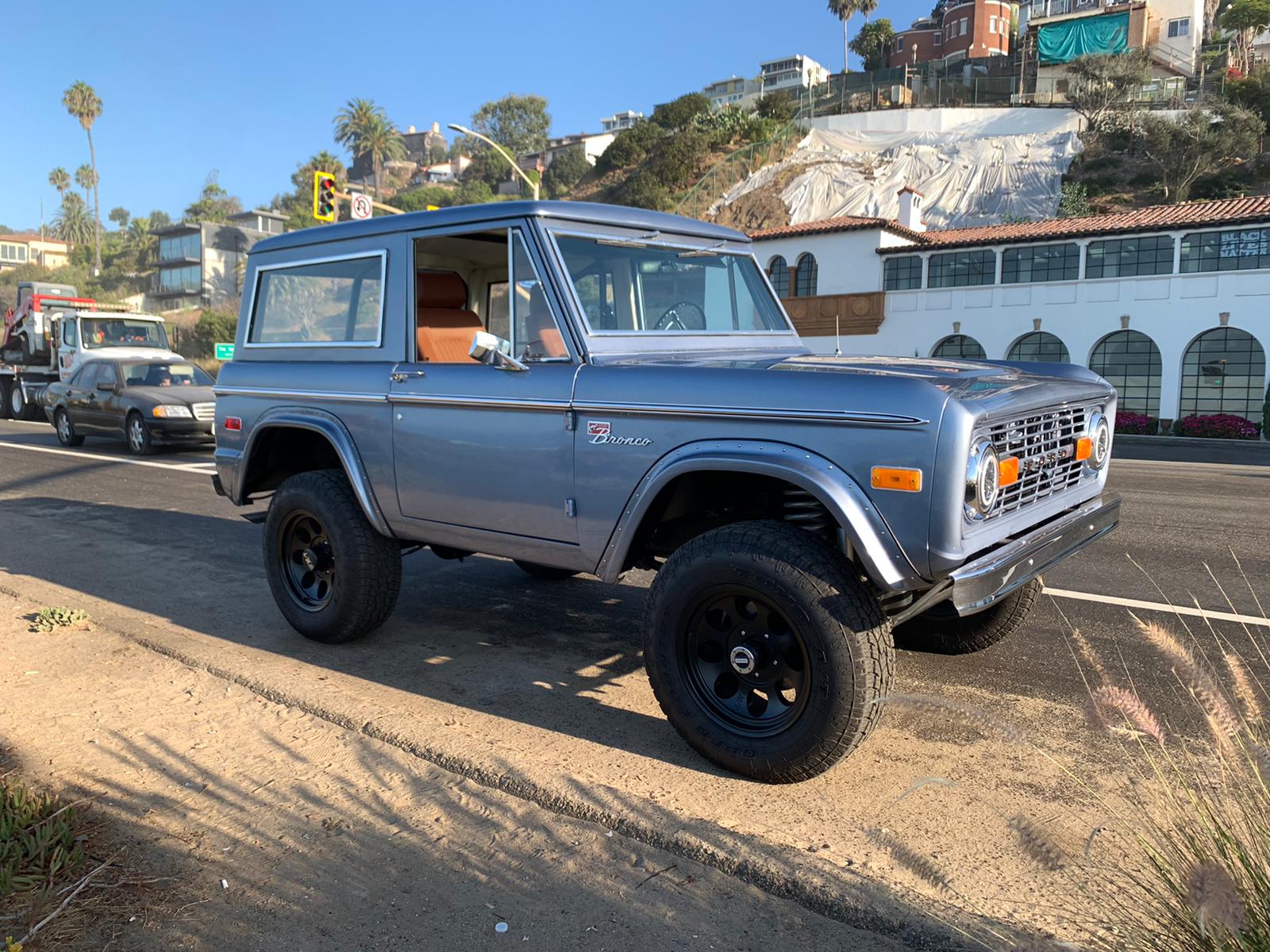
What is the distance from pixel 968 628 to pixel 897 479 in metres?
2.04

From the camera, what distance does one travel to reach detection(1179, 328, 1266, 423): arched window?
94.9 ft

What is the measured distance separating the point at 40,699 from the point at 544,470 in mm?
2536

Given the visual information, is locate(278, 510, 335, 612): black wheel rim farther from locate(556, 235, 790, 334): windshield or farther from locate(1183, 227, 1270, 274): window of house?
locate(1183, 227, 1270, 274): window of house

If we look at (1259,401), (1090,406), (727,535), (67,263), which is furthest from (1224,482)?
(67,263)

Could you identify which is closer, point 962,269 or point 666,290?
point 666,290

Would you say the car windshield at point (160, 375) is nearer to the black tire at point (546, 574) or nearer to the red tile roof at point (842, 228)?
the black tire at point (546, 574)

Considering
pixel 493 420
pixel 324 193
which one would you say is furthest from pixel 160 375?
pixel 493 420

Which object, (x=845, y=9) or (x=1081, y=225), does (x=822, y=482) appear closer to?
(x=1081, y=225)

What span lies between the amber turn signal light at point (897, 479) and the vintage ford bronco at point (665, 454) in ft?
0.04

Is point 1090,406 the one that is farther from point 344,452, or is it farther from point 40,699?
point 40,699

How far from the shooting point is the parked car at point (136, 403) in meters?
14.8

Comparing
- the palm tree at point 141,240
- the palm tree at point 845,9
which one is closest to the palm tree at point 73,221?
the palm tree at point 141,240

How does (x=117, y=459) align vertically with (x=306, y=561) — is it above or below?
below

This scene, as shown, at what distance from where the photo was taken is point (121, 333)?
20.9m
